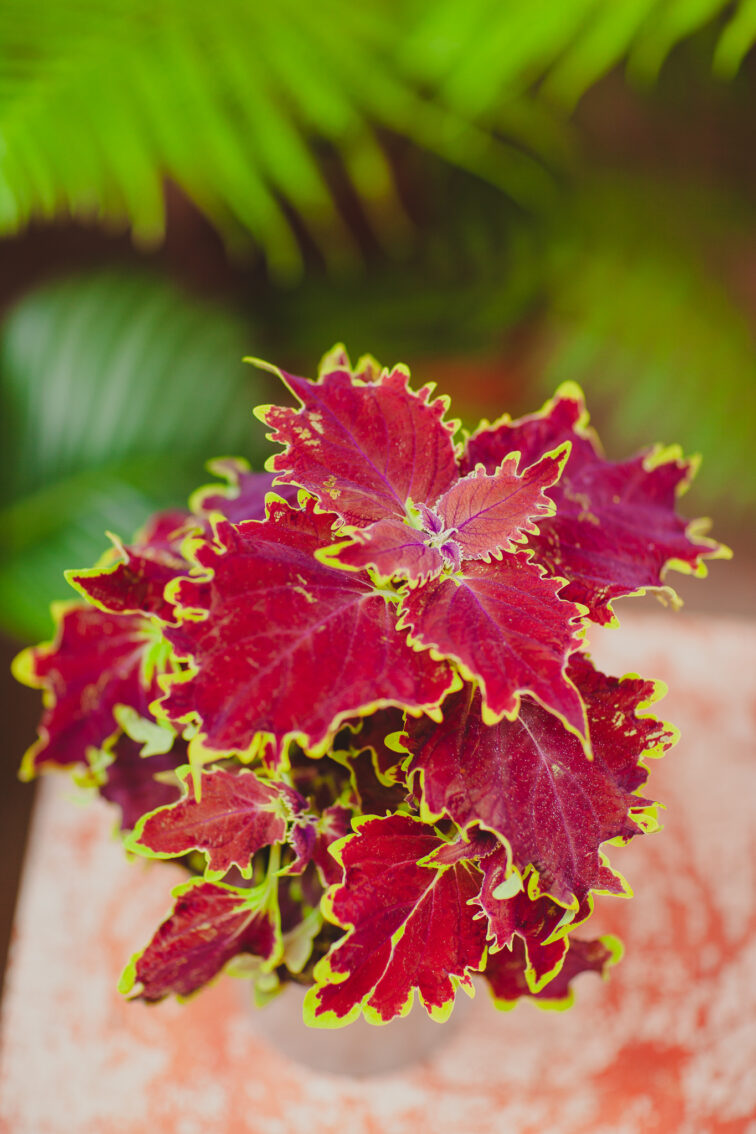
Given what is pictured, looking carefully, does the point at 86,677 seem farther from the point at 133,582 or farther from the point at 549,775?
the point at 549,775

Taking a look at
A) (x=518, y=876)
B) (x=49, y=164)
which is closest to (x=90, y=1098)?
(x=518, y=876)

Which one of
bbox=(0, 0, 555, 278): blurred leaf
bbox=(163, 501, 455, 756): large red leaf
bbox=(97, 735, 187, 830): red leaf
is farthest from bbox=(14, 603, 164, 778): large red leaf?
bbox=(0, 0, 555, 278): blurred leaf

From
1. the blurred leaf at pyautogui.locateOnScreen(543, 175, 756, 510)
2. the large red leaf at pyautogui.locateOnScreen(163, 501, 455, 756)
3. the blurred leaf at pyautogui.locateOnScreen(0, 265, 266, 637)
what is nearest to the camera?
the large red leaf at pyautogui.locateOnScreen(163, 501, 455, 756)

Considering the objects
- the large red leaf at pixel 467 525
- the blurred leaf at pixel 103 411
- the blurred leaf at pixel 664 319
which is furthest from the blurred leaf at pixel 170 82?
the large red leaf at pixel 467 525

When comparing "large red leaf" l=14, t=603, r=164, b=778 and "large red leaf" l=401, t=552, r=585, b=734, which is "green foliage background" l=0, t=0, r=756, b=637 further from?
"large red leaf" l=401, t=552, r=585, b=734

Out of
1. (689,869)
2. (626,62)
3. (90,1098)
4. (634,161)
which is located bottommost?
(90,1098)

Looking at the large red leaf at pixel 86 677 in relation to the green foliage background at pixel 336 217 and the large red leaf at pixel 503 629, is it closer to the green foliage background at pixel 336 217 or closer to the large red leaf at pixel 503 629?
the large red leaf at pixel 503 629

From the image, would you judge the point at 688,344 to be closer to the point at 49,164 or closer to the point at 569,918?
the point at 49,164
